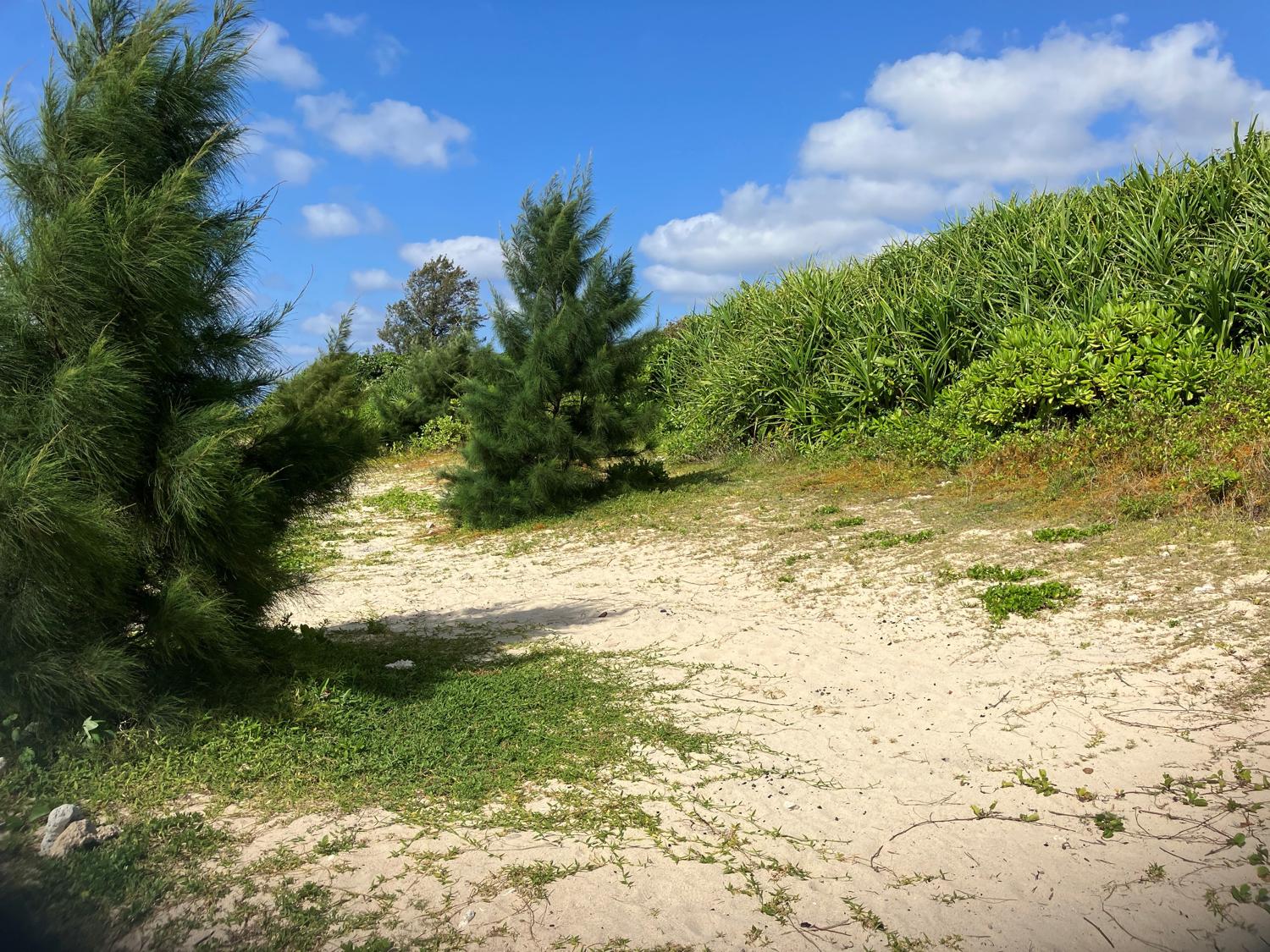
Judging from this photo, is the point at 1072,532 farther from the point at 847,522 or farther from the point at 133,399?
the point at 133,399

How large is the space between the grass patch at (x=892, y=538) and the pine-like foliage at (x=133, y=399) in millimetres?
5199

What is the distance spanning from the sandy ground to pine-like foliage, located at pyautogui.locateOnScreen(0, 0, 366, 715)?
1276 mm

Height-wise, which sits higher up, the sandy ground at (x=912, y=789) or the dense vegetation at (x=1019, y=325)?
the dense vegetation at (x=1019, y=325)

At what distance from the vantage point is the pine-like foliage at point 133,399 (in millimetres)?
4465

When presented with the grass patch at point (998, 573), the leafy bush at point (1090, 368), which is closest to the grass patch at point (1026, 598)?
the grass patch at point (998, 573)

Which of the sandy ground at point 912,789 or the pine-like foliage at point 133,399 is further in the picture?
the pine-like foliage at point 133,399

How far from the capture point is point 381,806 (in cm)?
429

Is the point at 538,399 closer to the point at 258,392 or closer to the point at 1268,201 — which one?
the point at 258,392

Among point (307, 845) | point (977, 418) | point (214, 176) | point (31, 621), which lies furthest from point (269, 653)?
point (977, 418)

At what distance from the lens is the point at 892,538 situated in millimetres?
9188

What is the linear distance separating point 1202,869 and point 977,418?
8.71m

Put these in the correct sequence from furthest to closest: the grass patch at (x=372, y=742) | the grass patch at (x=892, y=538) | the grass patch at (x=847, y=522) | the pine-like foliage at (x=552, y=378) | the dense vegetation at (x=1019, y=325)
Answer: the pine-like foliage at (x=552, y=378), the dense vegetation at (x=1019, y=325), the grass patch at (x=847, y=522), the grass patch at (x=892, y=538), the grass patch at (x=372, y=742)

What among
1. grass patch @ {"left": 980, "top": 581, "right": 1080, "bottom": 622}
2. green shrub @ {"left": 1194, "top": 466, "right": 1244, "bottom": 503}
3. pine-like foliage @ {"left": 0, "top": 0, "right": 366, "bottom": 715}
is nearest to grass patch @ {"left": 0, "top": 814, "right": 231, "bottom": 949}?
pine-like foliage @ {"left": 0, "top": 0, "right": 366, "bottom": 715}

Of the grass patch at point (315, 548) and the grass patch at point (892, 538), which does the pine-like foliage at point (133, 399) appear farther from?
the grass patch at point (892, 538)
